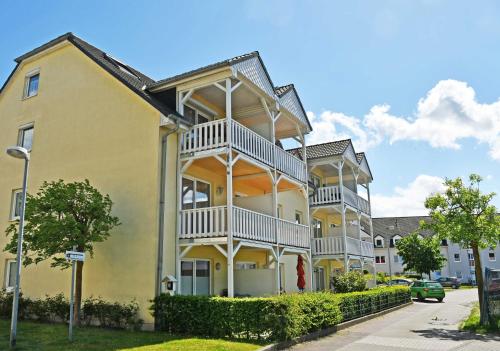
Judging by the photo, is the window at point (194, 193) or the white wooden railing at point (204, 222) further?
the window at point (194, 193)

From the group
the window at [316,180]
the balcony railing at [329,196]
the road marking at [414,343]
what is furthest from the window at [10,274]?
the window at [316,180]

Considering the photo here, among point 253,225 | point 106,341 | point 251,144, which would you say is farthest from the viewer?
point 251,144

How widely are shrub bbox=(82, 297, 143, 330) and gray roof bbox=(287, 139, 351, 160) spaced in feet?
49.9

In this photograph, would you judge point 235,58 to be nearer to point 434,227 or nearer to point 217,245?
point 217,245

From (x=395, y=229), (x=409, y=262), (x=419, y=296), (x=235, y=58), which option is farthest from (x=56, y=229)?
(x=395, y=229)

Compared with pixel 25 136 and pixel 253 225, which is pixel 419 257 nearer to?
pixel 253 225

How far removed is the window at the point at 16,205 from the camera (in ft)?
58.7

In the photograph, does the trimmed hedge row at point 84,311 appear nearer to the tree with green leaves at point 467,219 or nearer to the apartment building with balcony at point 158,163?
the apartment building with balcony at point 158,163

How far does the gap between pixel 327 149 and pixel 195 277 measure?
13.1 metres

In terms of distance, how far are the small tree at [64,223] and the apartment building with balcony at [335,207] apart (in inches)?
537

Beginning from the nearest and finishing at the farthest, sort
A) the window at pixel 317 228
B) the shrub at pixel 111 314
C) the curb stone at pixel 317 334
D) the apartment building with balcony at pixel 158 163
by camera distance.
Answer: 1. the curb stone at pixel 317 334
2. the shrub at pixel 111 314
3. the apartment building with balcony at pixel 158 163
4. the window at pixel 317 228

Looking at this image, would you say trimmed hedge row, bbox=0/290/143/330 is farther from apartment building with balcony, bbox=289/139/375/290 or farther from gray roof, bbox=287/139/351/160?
gray roof, bbox=287/139/351/160

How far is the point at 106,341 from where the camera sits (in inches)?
436

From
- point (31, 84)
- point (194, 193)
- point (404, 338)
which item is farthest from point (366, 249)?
point (31, 84)
